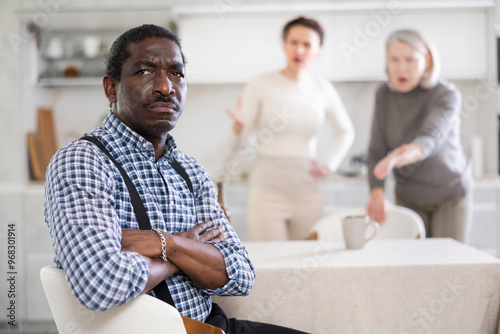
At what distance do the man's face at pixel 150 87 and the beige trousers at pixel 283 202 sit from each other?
144 centimetres

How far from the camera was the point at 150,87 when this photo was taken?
4.07 feet

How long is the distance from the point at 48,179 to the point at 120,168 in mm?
150

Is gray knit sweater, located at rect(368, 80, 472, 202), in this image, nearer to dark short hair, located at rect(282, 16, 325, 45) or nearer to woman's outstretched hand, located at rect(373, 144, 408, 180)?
woman's outstretched hand, located at rect(373, 144, 408, 180)

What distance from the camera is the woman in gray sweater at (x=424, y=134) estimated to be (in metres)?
2.32

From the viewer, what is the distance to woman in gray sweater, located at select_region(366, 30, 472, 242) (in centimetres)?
232

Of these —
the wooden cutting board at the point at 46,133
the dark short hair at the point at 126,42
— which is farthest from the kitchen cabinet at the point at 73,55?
the dark short hair at the point at 126,42

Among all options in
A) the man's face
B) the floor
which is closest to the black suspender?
the man's face

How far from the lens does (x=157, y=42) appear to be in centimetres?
125

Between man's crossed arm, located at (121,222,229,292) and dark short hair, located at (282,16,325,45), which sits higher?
dark short hair, located at (282,16,325,45)


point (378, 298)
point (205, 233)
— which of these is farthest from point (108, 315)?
point (378, 298)

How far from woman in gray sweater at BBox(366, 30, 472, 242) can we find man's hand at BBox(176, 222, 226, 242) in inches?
45.6

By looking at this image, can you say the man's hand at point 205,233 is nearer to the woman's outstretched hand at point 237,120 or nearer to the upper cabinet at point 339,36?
the woman's outstretched hand at point 237,120

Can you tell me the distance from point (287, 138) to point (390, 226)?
2.30 ft

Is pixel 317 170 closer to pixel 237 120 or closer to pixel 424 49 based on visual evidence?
pixel 237 120
